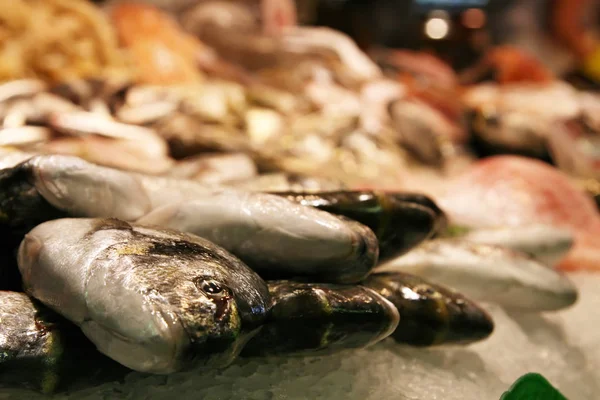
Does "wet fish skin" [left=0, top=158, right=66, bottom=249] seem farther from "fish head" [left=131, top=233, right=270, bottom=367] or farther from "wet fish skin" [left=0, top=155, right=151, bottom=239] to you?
"fish head" [left=131, top=233, right=270, bottom=367]

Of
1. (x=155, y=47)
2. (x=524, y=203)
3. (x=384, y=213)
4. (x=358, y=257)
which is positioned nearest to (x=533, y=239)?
(x=524, y=203)

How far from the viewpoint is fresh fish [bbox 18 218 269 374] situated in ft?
1.78

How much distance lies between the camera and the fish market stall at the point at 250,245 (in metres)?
0.61

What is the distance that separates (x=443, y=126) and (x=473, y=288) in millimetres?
2059

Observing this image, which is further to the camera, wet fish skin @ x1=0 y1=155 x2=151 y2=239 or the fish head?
wet fish skin @ x1=0 y1=155 x2=151 y2=239

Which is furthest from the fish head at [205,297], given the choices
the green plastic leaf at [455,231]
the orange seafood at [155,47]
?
the orange seafood at [155,47]

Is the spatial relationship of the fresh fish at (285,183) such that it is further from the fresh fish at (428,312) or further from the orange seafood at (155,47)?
the orange seafood at (155,47)

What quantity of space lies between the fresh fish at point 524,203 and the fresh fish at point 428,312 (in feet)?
2.79

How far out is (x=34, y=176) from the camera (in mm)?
719

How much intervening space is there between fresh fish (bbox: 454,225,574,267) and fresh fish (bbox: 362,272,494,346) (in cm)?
49

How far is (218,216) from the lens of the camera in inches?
30.6

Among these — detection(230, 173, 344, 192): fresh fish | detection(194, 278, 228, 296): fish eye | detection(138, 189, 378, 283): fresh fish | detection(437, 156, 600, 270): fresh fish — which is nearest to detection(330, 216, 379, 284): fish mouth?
detection(138, 189, 378, 283): fresh fish

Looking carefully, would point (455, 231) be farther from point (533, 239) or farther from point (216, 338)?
point (216, 338)

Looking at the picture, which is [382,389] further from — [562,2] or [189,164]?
[562,2]
